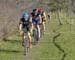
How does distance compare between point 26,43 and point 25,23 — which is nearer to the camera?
point 26,43

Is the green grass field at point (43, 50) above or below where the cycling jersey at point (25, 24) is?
below

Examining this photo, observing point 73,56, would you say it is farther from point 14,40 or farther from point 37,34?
point 14,40

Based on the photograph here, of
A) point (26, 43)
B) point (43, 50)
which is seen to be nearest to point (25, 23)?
point (26, 43)

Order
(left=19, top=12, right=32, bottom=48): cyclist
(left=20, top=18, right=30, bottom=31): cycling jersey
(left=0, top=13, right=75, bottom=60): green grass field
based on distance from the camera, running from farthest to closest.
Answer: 1. (left=20, top=18, right=30, bottom=31): cycling jersey
2. (left=19, top=12, right=32, bottom=48): cyclist
3. (left=0, top=13, right=75, bottom=60): green grass field

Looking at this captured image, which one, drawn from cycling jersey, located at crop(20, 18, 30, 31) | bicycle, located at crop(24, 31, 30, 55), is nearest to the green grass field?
bicycle, located at crop(24, 31, 30, 55)

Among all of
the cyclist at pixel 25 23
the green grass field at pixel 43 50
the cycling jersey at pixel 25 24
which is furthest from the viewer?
the cycling jersey at pixel 25 24

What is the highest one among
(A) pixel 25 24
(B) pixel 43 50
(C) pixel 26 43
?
(A) pixel 25 24

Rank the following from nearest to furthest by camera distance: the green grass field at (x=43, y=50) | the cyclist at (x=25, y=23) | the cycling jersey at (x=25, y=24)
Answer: the green grass field at (x=43, y=50) < the cyclist at (x=25, y=23) < the cycling jersey at (x=25, y=24)

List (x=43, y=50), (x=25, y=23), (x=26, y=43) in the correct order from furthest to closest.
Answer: (x=43, y=50) → (x=25, y=23) → (x=26, y=43)

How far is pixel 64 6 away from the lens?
61031 millimetres

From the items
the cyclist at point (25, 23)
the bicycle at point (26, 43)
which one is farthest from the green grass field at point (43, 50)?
the cyclist at point (25, 23)

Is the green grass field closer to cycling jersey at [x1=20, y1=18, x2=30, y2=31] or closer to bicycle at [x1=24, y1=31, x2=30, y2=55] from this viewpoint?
bicycle at [x1=24, y1=31, x2=30, y2=55]

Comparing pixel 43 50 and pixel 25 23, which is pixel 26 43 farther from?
pixel 43 50

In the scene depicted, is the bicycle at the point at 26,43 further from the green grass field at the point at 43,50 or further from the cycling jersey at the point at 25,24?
the cycling jersey at the point at 25,24
